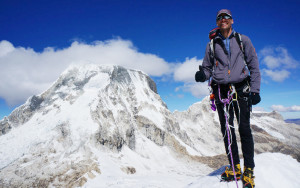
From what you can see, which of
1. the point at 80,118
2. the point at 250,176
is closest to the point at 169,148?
the point at 80,118

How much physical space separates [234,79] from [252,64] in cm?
50

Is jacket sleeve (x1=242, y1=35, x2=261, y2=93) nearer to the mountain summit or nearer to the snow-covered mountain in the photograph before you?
the snow-covered mountain

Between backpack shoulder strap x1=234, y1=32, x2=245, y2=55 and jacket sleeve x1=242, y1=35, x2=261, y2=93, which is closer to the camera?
jacket sleeve x1=242, y1=35, x2=261, y2=93

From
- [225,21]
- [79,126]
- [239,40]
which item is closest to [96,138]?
[79,126]

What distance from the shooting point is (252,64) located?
14.4 feet

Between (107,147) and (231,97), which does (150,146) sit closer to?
(107,147)

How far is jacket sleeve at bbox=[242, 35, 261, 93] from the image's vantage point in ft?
13.9

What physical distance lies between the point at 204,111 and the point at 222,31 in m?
78.8

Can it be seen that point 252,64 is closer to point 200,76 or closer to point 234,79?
point 234,79

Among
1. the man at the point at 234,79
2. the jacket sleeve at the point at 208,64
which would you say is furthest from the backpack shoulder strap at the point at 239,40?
the jacket sleeve at the point at 208,64

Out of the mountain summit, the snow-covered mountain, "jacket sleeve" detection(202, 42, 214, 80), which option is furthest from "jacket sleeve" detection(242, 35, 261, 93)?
the mountain summit

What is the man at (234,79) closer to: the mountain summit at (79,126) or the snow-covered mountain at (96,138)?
the snow-covered mountain at (96,138)

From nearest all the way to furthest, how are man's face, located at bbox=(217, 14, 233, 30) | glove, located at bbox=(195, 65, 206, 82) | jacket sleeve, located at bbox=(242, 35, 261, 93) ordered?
jacket sleeve, located at bbox=(242, 35, 261, 93) < man's face, located at bbox=(217, 14, 233, 30) < glove, located at bbox=(195, 65, 206, 82)

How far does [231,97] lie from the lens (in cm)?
454
